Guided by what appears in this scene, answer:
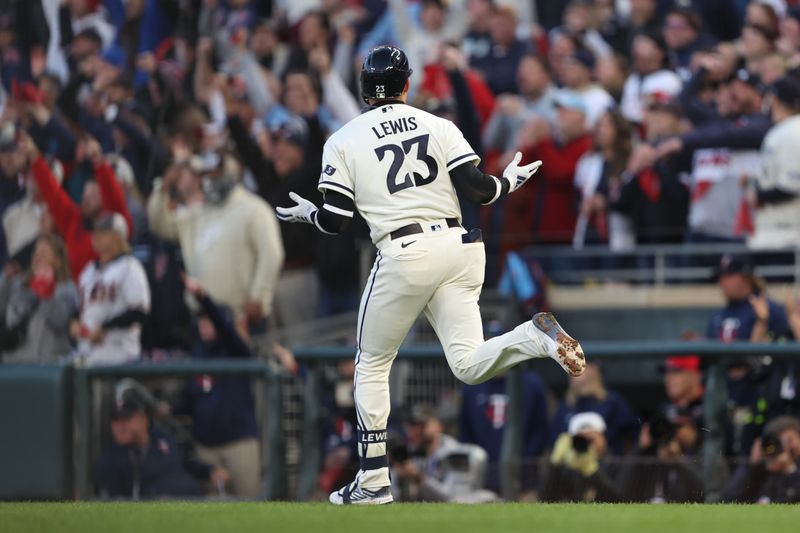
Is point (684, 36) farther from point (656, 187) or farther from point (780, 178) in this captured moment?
point (780, 178)

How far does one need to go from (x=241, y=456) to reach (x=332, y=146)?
135 inches

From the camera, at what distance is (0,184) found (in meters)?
13.7

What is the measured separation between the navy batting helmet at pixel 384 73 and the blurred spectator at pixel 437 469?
3.15 metres

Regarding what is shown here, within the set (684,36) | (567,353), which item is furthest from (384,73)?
(684,36)

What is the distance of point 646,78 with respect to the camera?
12461 millimetres


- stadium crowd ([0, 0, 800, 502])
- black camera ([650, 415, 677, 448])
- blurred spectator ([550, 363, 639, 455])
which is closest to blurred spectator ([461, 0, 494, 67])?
stadium crowd ([0, 0, 800, 502])

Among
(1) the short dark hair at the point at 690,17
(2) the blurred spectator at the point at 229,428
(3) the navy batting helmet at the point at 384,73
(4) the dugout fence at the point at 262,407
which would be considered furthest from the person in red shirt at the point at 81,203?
(3) the navy batting helmet at the point at 384,73

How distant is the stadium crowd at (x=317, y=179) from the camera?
31.7ft

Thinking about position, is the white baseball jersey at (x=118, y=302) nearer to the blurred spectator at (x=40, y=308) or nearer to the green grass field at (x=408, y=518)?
the blurred spectator at (x=40, y=308)

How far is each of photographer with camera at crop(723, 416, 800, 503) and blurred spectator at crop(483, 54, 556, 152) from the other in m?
4.56

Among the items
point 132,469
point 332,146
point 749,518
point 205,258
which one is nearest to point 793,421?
point 749,518

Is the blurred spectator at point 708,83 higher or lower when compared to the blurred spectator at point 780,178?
higher

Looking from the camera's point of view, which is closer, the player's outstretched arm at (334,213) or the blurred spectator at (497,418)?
the player's outstretched arm at (334,213)

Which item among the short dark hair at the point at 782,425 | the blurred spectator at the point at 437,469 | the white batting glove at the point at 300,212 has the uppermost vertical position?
the white batting glove at the point at 300,212
